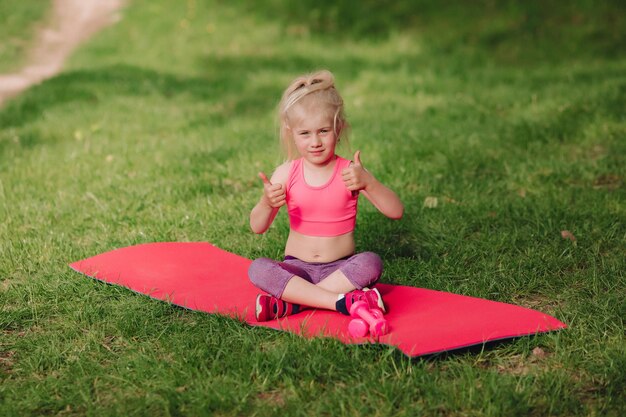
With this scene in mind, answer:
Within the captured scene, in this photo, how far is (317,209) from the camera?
10.2 ft

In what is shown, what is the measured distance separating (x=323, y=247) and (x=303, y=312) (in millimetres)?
297

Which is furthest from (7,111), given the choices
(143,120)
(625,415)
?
(625,415)

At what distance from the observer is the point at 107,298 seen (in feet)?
10.8

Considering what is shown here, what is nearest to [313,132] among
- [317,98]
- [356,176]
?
[317,98]

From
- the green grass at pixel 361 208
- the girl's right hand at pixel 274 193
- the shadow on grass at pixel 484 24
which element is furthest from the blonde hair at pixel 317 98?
the shadow on grass at pixel 484 24

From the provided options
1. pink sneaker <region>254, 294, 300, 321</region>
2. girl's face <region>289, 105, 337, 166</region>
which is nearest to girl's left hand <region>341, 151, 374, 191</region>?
girl's face <region>289, 105, 337, 166</region>

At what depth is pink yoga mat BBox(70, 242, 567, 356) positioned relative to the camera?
8.95 ft

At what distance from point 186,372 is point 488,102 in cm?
496

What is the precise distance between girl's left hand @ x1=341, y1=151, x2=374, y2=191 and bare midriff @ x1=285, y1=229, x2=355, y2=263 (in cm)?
27

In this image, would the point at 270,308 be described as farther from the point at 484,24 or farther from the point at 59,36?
the point at 59,36

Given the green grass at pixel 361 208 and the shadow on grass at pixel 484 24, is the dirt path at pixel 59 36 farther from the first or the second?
the shadow on grass at pixel 484 24

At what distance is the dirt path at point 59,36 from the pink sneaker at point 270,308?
6114mm

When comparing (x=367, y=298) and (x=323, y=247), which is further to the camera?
→ (x=323, y=247)

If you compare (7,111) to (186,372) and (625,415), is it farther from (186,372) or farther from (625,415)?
(625,415)
